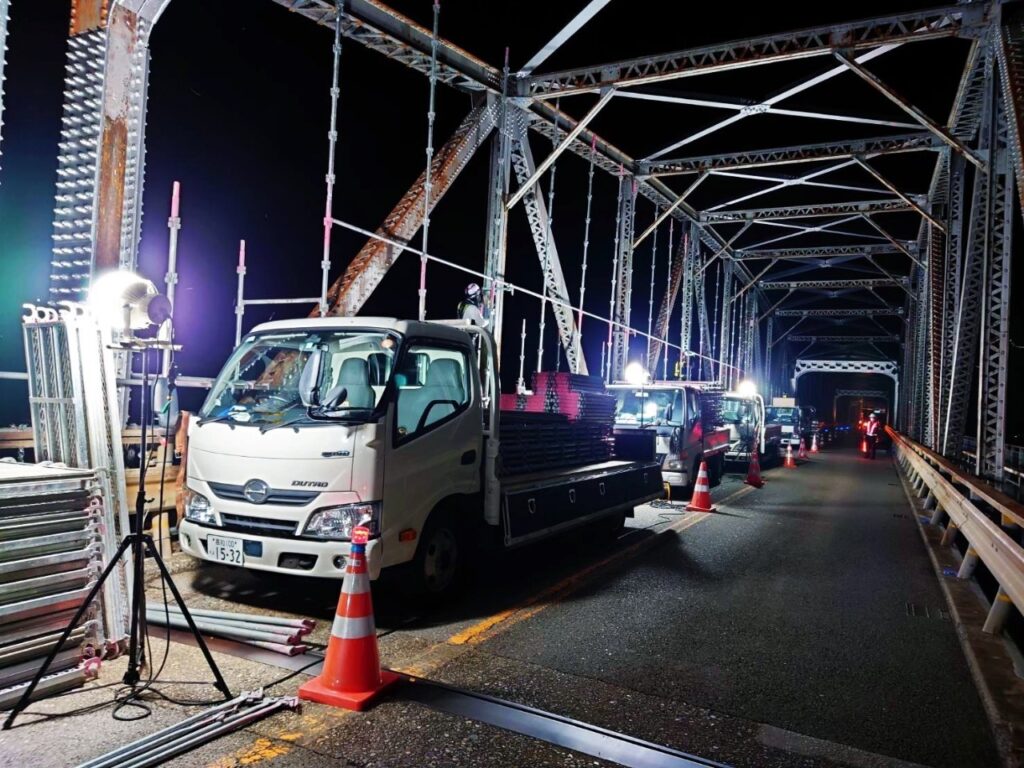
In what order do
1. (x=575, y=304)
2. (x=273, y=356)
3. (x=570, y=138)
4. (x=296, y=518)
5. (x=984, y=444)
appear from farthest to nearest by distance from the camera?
(x=575, y=304), (x=570, y=138), (x=984, y=444), (x=273, y=356), (x=296, y=518)

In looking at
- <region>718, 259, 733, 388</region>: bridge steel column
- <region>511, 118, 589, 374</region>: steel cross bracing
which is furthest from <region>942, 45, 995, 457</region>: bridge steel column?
<region>718, 259, 733, 388</region>: bridge steel column

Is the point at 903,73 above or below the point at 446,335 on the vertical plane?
above

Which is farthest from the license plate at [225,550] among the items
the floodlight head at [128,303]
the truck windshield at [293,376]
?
the floodlight head at [128,303]

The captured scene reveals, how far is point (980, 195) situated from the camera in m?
11.0

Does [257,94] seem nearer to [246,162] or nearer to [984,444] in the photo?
[246,162]

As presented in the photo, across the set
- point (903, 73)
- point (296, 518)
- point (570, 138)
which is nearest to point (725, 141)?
point (903, 73)

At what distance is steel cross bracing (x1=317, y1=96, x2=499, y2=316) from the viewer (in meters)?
10.8

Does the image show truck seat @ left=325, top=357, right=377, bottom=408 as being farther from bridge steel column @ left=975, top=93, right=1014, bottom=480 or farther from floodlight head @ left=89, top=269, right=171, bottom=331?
bridge steel column @ left=975, top=93, right=1014, bottom=480

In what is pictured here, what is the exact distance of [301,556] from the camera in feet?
15.8

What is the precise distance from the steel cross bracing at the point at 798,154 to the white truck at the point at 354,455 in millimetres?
13256

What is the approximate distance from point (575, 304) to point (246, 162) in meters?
10.3

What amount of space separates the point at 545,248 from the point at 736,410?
7193 mm

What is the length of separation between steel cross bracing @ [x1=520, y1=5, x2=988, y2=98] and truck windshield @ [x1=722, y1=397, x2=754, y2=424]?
8584mm

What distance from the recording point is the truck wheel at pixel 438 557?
17.1 ft
